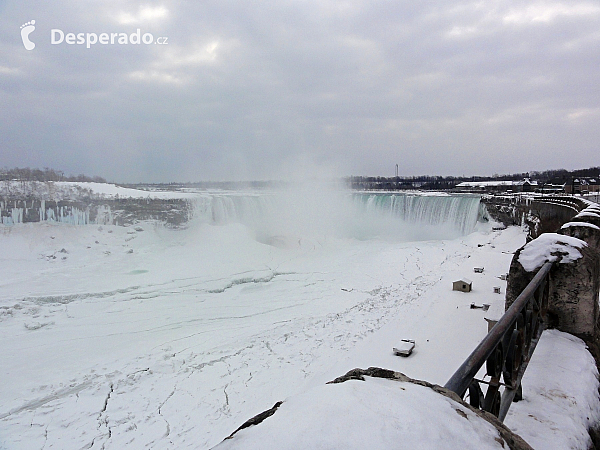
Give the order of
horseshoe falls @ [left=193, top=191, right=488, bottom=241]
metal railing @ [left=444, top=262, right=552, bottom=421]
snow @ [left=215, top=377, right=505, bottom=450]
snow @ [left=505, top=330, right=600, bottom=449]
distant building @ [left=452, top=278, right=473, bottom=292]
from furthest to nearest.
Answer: horseshoe falls @ [left=193, top=191, right=488, bottom=241], distant building @ [left=452, top=278, right=473, bottom=292], snow @ [left=505, top=330, right=600, bottom=449], metal railing @ [left=444, top=262, right=552, bottom=421], snow @ [left=215, top=377, right=505, bottom=450]

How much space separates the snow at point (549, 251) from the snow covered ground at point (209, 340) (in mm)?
674

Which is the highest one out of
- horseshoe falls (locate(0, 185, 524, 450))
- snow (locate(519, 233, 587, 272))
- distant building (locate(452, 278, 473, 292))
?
snow (locate(519, 233, 587, 272))

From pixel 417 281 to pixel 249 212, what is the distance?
2283 cm

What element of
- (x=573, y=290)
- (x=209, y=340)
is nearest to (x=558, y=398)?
(x=573, y=290)

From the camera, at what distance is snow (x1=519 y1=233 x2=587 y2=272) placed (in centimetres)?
309

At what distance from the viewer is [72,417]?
689 cm

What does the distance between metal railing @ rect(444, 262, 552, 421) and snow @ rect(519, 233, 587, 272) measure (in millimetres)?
297

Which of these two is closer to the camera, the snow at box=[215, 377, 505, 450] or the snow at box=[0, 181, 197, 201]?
the snow at box=[215, 377, 505, 450]

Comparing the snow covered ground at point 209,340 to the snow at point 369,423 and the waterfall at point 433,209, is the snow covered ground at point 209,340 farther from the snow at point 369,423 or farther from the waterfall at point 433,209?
the waterfall at point 433,209

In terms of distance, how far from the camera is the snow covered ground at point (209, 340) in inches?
247

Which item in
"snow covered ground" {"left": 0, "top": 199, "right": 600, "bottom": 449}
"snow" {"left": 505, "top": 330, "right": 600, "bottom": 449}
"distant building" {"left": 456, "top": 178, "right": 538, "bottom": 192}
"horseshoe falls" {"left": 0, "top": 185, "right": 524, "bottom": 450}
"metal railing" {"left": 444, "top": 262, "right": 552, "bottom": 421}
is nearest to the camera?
"metal railing" {"left": 444, "top": 262, "right": 552, "bottom": 421}

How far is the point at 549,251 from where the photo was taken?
318 cm

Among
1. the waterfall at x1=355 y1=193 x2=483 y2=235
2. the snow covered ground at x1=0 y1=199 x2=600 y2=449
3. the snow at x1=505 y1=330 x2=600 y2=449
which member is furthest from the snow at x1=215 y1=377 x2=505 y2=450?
the waterfall at x1=355 y1=193 x2=483 y2=235

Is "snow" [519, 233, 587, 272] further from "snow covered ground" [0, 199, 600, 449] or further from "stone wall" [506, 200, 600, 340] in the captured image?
"snow covered ground" [0, 199, 600, 449]
